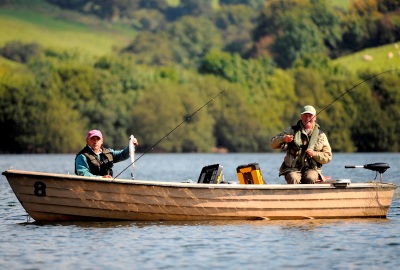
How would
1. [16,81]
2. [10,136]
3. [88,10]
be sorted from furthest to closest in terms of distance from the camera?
[88,10]
[16,81]
[10,136]

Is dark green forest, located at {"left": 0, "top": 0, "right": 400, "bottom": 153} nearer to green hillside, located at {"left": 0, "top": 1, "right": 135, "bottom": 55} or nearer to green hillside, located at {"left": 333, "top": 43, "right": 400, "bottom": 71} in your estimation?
green hillside, located at {"left": 333, "top": 43, "right": 400, "bottom": 71}

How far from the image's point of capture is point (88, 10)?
171000mm

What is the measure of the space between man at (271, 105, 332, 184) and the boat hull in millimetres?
391

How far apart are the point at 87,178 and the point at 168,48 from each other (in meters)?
134

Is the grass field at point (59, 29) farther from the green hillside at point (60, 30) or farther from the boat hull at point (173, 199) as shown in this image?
the boat hull at point (173, 199)

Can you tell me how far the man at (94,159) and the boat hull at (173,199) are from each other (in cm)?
59

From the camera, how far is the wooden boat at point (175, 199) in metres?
19.2

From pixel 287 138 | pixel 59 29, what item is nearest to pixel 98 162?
pixel 287 138

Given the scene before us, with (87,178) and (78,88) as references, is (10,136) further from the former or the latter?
(87,178)

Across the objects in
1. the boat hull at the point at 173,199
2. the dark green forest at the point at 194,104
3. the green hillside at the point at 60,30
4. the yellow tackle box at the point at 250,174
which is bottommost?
the boat hull at the point at 173,199

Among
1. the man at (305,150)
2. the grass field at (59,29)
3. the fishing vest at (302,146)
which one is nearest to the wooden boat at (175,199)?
the man at (305,150)

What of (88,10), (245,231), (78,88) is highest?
(88,10)

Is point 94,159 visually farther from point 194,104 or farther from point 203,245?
point 194,104

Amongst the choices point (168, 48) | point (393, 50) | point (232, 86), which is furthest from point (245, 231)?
point (168, 48)
